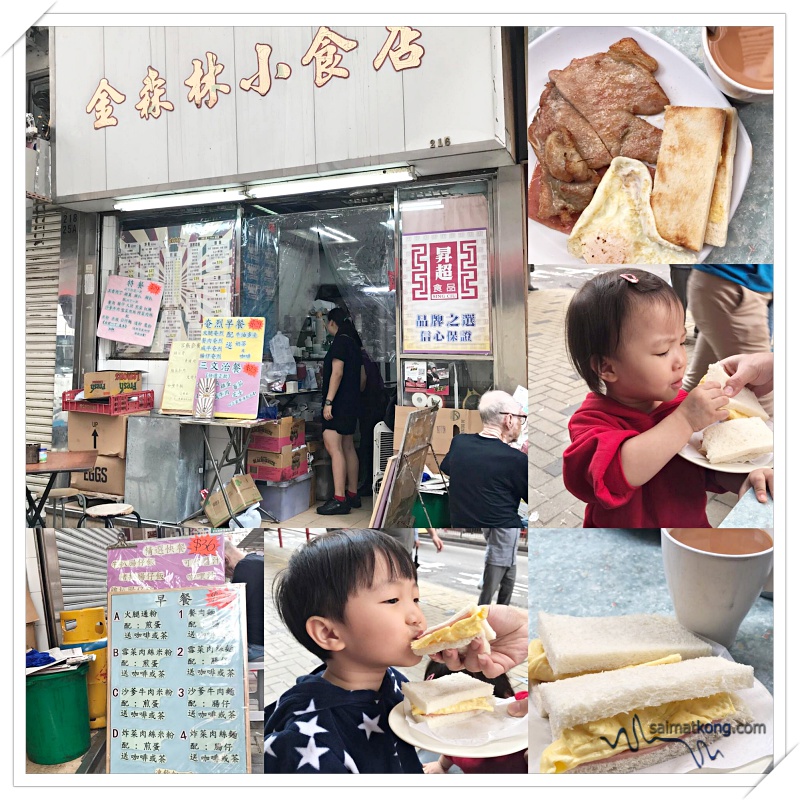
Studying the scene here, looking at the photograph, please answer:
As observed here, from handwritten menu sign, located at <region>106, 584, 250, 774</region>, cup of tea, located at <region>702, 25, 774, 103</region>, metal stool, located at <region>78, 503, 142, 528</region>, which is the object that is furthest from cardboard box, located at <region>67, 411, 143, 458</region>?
cup of tea, located at <region>702, 25, 774, 103</region>

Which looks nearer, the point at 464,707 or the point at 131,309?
the point at 464,707

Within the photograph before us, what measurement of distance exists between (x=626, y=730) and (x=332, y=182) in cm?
258

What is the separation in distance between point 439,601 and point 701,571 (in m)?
0.94

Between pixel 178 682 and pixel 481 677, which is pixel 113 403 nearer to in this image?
pixel 178 682

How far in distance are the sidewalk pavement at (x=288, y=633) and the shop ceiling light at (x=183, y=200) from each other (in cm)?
173

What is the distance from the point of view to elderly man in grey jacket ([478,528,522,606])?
7.65ft

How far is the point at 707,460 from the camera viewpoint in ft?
6.95

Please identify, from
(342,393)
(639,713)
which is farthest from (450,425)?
(639,713)

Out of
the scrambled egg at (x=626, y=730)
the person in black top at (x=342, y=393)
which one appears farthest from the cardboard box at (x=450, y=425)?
the scrambled egg at (x=626, y=730)

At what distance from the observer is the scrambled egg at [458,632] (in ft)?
7.25

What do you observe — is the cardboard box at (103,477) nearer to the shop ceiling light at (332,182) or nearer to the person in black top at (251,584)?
the person in black top at (251,584)

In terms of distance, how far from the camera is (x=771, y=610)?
2.23 m

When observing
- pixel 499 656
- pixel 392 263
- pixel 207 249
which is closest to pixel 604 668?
pixel 499 656
